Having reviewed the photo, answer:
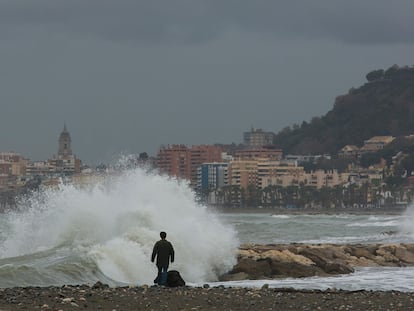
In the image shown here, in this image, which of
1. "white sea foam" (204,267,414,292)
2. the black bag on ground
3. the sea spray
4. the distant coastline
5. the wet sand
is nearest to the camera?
the wet sand

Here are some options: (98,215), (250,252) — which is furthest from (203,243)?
(98,215)

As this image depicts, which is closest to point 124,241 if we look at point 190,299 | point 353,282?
point 353,282

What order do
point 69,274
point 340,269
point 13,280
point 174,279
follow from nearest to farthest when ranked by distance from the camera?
1. point 174,279
2. point 13,280
3. point 69,274
4. point 340,269

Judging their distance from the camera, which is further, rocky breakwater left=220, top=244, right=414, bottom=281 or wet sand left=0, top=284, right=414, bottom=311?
rocky breakwater left=220, top=244, right=414, bottom=281

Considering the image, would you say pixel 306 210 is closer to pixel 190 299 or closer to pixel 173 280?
pixel 173 280

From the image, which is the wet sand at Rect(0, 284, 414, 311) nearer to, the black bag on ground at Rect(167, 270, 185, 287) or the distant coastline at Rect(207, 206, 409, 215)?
the black bag on ground at Rect(167, 270, 185, 287)

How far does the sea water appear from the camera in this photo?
2316cm

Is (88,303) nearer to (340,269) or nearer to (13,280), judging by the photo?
(13,280)

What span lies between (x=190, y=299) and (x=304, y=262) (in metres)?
10.8

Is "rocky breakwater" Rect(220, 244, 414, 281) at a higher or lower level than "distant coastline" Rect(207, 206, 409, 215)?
higher

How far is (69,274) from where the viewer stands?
75.5 ft

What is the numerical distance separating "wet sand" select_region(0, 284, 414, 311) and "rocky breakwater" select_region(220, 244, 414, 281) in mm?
7118

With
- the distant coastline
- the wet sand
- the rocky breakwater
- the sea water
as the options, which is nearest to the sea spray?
the sea water

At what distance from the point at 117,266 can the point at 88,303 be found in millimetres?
8881
